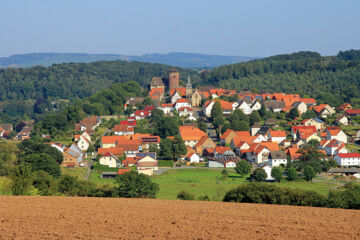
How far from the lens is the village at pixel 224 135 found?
2005 inches

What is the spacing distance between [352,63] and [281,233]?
95.1m

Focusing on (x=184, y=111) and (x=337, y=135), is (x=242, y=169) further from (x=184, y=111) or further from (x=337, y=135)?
(x=184, y=111)

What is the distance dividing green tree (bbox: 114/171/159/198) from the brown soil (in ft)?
25.0

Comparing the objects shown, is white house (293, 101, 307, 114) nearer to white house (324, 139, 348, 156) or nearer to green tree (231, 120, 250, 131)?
green tree (231, 120, 250, 131)

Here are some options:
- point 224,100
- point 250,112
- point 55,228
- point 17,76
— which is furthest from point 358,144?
point 17,76

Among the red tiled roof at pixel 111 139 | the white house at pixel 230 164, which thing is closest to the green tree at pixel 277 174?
the white house at pixel 230 164

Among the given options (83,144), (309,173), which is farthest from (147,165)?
(309,173)

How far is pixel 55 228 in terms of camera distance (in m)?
18.1

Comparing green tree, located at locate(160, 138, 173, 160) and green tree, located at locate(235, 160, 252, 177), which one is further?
green tree, located at locate(160, 138, 173, 160)

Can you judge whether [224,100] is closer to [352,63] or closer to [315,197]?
[352,63]

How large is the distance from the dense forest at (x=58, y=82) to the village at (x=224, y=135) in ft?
125

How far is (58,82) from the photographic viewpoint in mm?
143000

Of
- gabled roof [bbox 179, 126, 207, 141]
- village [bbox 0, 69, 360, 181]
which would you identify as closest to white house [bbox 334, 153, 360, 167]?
Answer: village [bbox 0, 69, 360, 181]

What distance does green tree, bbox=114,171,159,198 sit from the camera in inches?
1233
